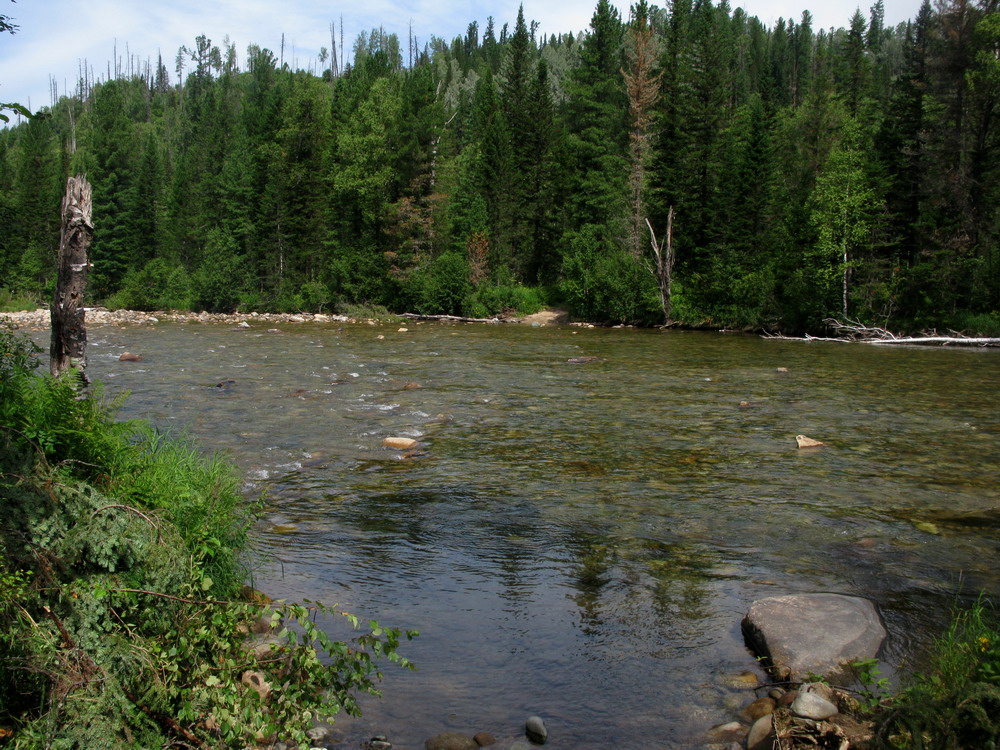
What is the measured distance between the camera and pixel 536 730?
4285 millimetres

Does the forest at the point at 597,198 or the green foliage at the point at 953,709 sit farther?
the forest at the point at 597,198

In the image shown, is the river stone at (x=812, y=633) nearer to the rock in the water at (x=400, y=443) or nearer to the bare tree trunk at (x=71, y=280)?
the bare tree trunk at (x=71, y=280)

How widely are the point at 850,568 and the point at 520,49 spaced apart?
56895 mm

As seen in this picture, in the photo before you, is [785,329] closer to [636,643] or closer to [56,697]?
[636,643]

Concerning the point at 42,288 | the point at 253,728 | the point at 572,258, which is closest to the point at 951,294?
the point at 572,258

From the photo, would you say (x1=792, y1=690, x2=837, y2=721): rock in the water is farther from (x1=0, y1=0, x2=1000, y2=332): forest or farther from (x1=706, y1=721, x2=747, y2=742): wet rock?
(x1=0, y1=0, x2=1000, y2=332): forest

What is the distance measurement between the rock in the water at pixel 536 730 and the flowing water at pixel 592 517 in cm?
9

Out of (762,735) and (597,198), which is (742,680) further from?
(597,198)

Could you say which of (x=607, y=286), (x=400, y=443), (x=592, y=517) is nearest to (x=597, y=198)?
(x=607, y=286)

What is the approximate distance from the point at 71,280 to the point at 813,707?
23.5ft

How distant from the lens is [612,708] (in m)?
4.62

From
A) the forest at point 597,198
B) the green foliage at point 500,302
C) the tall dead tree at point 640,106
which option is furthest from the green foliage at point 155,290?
the tall dead tree at point 640,106

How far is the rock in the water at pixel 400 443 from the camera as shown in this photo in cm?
1140

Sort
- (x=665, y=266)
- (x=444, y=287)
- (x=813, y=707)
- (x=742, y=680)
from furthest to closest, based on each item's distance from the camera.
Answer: (x=444, y=287) → (x=665, y=266) → (x=742, y=680) → (x=813, y=707)
